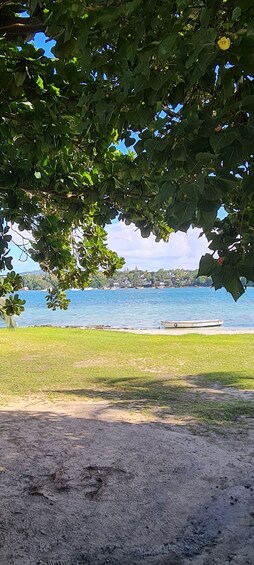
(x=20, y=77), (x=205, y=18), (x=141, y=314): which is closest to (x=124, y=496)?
(x=20, y=77)

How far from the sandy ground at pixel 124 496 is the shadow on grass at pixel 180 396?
4.73ft

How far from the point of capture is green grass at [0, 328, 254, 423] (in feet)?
27.5

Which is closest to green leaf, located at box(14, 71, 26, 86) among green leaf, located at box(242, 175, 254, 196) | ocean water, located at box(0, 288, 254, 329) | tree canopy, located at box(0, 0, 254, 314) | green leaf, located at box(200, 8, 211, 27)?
tree canopy, located at box(0, 0, 254, 314)

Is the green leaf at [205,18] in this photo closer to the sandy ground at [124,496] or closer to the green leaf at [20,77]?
the green leaf at [20,77]

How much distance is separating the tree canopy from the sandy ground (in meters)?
A: 2.06

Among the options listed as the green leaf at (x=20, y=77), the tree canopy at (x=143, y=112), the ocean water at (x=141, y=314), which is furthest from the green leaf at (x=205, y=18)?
the ocean water at (x=141, y=314)

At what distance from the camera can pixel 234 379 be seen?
35.9 ft

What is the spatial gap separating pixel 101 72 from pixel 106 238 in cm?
400

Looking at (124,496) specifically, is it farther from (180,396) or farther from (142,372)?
(142,372)

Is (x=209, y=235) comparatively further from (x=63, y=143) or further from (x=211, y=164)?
(x=63, y=143)

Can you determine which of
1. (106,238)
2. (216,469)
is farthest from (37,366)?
(216,469)

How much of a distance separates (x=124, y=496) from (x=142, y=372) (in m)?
8.49

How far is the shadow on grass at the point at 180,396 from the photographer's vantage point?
7387 mm

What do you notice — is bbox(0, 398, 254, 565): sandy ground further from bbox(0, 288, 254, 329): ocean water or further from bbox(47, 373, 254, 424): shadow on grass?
bbox(0, 288, 254, 329): ocean water
